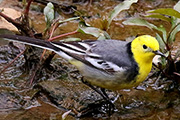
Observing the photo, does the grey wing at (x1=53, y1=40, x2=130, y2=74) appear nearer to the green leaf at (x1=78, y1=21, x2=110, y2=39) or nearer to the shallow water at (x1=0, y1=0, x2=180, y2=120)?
the green leaf at (x1=78, y1=21, x2=110, y2=39)

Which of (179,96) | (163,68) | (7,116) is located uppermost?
(163,68)

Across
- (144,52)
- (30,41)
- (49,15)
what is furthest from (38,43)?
(144,52)

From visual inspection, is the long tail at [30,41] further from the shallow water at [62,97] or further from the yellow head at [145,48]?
the yellow head at [145,48]

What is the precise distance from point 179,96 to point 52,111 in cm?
174

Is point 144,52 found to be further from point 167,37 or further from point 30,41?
point 30,41

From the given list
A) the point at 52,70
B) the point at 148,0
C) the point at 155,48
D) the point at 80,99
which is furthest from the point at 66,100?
the point at 148,0

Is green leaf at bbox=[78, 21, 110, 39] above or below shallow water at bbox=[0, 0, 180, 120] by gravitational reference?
above

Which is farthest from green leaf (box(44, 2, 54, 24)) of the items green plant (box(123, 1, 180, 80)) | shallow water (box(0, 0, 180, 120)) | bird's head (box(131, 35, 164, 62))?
bird's head (box(131, 35, 164, 62))

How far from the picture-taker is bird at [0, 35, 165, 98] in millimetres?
4070

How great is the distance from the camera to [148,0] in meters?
7.91

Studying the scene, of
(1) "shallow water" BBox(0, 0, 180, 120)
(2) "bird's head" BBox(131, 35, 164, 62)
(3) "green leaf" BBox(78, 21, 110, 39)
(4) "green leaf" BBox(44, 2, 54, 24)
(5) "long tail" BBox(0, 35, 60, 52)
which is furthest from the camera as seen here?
(4) "green leaf" BBox(44, 2, 54, 24)

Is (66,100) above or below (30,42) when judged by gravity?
below

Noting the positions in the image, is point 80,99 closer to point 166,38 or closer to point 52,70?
point 52,70

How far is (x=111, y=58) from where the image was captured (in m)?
4.17
